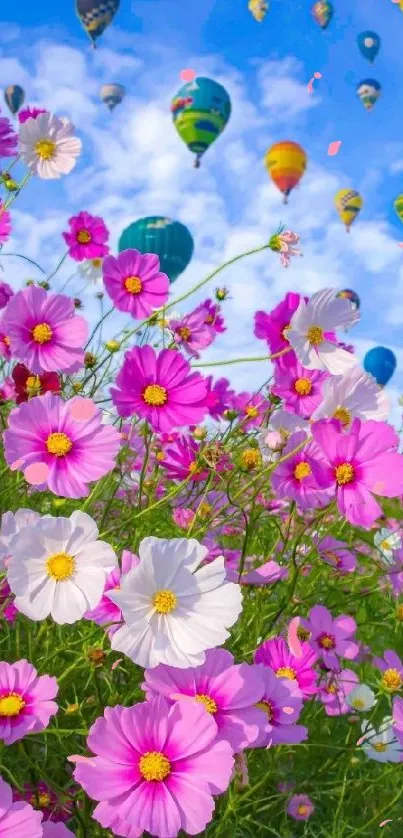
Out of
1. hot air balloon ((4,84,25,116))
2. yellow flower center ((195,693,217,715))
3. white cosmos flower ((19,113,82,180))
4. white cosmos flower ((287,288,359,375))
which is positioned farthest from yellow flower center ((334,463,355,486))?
hot air balloon ((4,84,25,116))

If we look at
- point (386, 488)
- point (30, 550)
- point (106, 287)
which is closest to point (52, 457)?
point (30, 550)

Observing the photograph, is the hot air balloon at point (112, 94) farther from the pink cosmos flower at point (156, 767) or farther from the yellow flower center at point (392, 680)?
the pink cosmos flower at point (156, 767)

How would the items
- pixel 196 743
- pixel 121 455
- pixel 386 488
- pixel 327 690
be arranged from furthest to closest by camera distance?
pixel 121 455 → pixel 327 690 → pixel 386 488 → pixel 196 743

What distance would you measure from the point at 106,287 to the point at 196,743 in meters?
0.78

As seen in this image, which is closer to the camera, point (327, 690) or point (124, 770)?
point (124, 770)

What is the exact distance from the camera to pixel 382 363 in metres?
13.3

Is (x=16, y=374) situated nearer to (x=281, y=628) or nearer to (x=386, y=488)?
(x=386, y=488)

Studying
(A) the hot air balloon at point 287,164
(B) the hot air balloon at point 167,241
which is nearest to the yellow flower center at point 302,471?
(B) the hot air balloon at point 167,241

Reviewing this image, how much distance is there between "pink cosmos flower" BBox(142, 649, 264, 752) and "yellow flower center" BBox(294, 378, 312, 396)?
1.57ft

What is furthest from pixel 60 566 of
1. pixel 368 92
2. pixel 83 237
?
pixel 368 92

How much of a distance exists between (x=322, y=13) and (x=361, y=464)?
18265 millimetres

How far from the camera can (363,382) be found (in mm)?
1073

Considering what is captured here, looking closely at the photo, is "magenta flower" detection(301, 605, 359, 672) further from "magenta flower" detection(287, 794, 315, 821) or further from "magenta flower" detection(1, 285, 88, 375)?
"magenta flower" detection(1, 285, 88, 375)

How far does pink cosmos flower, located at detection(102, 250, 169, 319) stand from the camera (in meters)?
1.44
